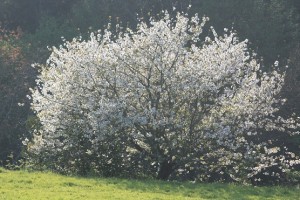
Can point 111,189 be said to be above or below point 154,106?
below

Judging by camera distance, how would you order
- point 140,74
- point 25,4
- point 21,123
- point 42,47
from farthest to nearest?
point 25,4, point 42,47, point 21,123, point 140,74

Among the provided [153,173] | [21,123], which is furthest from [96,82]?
[21,123]

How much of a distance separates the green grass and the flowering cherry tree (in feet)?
7.98

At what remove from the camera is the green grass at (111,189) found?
1706 centimetres

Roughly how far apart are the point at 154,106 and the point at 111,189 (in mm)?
5798

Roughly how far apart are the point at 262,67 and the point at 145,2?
1549cm

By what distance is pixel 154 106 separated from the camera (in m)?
23.8

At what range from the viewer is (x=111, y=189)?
18797 millimetres

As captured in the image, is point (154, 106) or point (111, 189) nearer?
point (111, 189)

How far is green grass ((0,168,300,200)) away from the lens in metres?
17.1

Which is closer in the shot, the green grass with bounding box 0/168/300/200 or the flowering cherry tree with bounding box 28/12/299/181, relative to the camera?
the green grass with bounding box 0/168/300/200

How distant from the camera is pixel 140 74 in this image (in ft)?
77.9

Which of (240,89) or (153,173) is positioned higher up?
(240,89)

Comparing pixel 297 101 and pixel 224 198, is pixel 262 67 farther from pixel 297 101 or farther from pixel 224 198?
pixel 224 198
